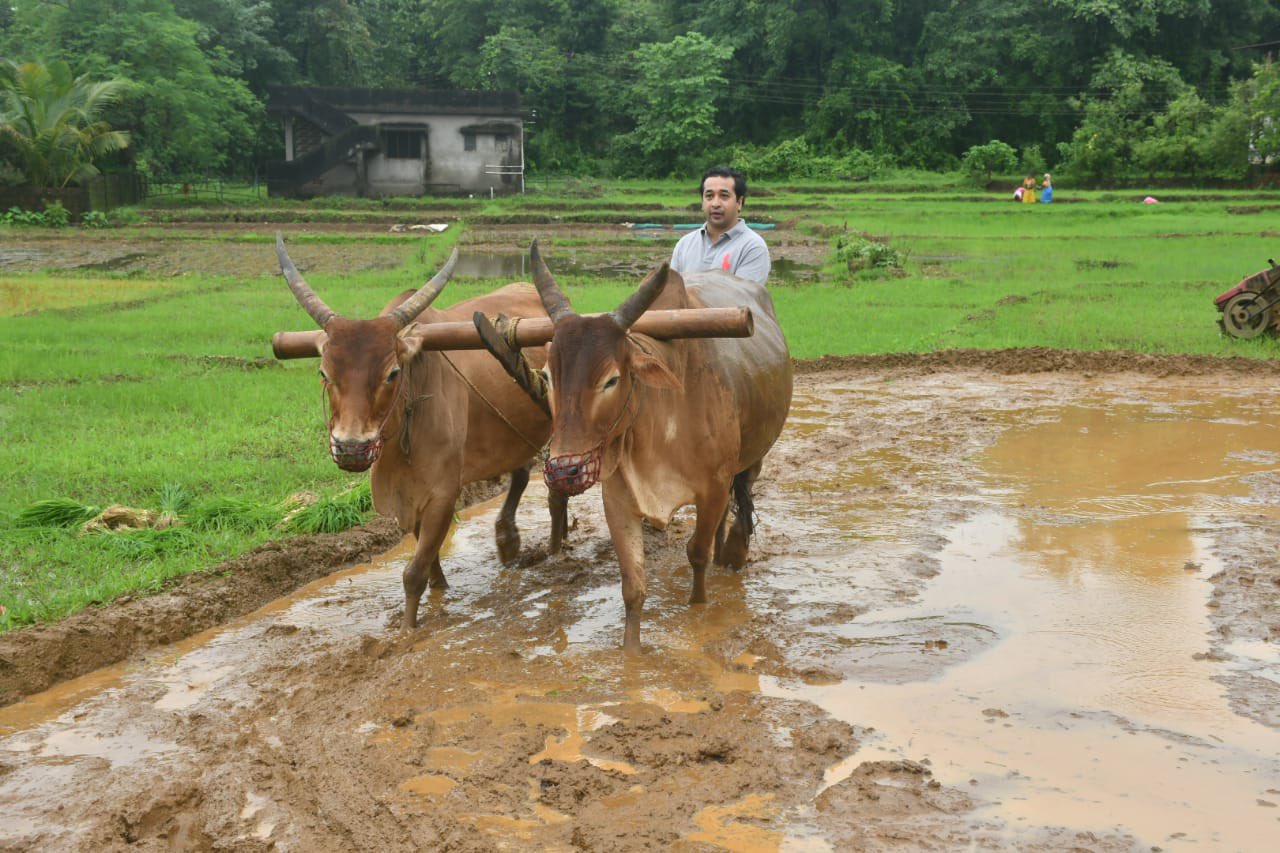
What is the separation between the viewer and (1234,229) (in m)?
29.4

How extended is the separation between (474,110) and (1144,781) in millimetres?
44016

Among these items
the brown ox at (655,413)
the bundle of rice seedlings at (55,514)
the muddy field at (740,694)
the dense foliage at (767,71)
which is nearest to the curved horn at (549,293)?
the brown ox at (655,413)

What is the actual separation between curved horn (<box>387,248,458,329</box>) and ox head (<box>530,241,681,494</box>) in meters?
0.90

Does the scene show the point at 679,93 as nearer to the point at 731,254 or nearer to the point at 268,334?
the point at 268,334

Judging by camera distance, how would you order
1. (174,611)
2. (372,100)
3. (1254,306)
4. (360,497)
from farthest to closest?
(372,100) < (1254,306) < (360,497) < (174,611)

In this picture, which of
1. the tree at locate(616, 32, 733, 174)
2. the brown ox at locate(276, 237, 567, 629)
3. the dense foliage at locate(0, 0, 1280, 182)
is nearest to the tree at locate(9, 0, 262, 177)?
the dense foliage at locate(0, 0, 1280, 182)

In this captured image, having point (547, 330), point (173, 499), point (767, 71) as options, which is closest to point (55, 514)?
point (173, 499)

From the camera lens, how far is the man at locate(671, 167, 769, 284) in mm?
7402

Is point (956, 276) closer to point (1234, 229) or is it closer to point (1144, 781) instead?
Result: point (1234, 229)

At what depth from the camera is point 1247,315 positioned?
13.6 m

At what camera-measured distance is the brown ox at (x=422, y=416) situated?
524 centimetres

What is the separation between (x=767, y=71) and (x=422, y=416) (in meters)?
53.7

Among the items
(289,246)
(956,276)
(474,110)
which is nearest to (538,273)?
(956,276)

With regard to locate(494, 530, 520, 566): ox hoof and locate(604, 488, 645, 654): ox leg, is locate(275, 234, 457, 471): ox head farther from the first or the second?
locate(494, 530, 520, 566): ox hoof
